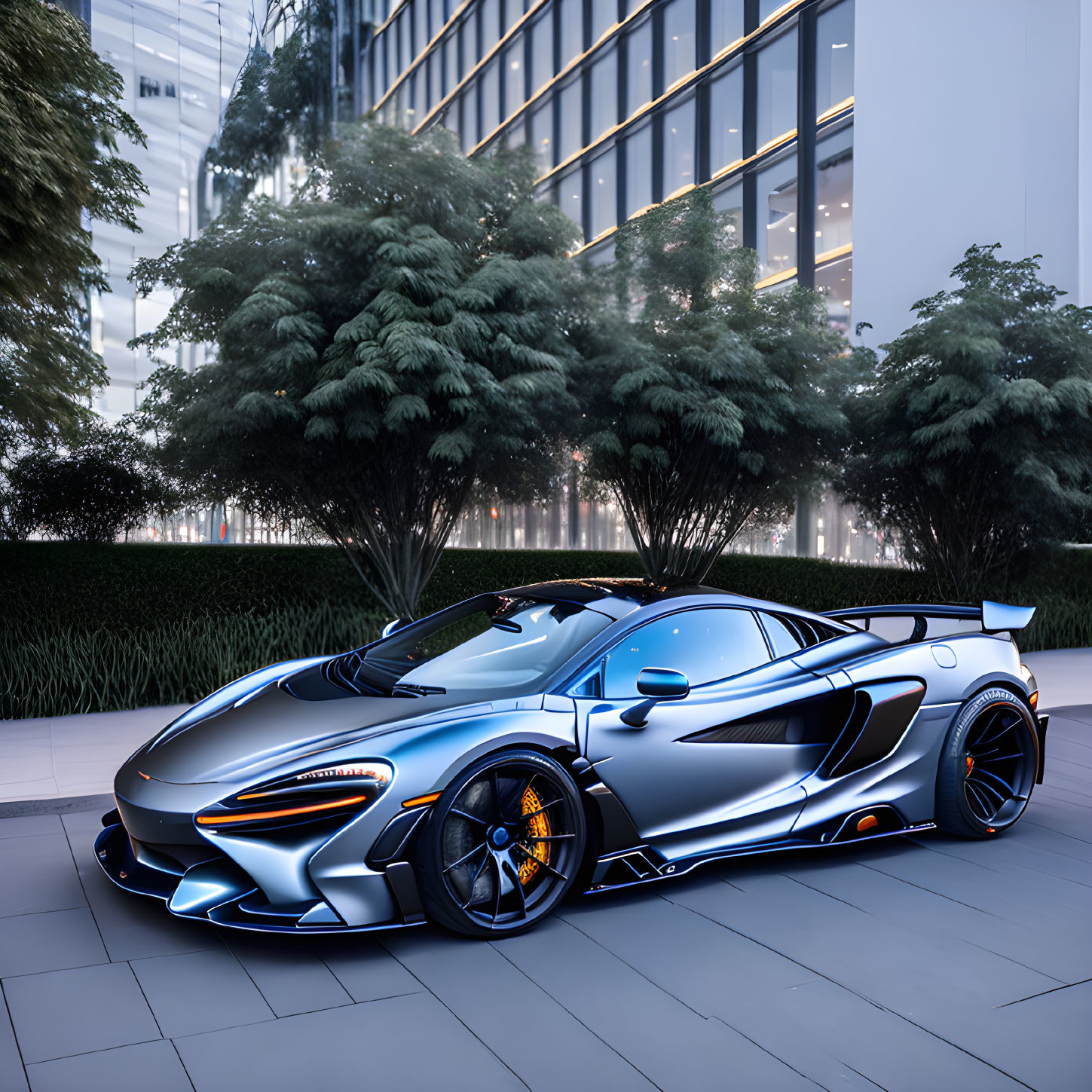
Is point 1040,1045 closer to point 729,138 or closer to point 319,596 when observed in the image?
point 319,596

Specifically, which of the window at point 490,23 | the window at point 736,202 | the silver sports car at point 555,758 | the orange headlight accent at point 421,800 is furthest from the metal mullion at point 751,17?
the orange headlight accent at point 421,800

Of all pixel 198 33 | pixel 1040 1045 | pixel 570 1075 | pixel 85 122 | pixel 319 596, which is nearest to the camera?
pixel 570 1075

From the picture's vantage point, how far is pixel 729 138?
21422 millimetres

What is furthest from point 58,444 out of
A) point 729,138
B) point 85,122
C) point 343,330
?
point 729,138

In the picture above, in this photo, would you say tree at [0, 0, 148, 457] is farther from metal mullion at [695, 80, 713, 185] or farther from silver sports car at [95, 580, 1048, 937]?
metal mullion at [695, 80, 713, 185]

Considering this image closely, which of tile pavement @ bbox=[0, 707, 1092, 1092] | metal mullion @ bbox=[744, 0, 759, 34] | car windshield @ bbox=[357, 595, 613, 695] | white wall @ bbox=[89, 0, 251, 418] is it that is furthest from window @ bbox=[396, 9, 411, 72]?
tile pavement @ bbox=[0, 707, 1092, 1092]

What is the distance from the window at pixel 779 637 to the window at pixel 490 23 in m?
29.2

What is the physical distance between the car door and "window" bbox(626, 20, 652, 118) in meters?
21.9

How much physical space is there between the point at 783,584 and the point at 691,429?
251 inches

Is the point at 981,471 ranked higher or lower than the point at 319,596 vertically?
higher

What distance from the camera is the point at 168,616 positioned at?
1041cm

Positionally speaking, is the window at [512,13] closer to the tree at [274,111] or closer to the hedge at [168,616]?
the tree at [274,111]

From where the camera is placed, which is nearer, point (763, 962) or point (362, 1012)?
point (362, 1012)

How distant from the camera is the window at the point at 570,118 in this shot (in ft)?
86.9
